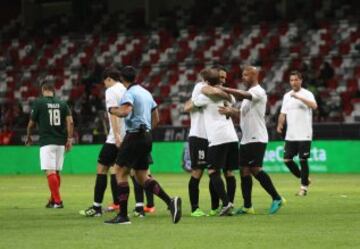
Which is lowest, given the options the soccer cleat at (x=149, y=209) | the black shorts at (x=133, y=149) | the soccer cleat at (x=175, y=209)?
the soccer cleat at (x=149, y=209)

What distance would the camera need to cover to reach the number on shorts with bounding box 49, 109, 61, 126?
19125mm

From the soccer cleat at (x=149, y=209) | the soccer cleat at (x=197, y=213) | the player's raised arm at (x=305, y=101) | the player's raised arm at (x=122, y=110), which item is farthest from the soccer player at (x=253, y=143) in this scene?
the player's raised arm at (x=305, y=101)

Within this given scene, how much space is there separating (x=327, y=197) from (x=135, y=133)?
6.82 meters

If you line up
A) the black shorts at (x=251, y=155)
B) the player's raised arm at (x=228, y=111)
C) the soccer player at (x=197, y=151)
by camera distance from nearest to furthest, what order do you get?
the player's raised arm at (x=228, y=111), the soccer player at (x=197, y=151), the black shorts at (x=251, y=155)

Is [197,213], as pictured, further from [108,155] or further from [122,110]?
[122,110]

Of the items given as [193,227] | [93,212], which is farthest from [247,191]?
[193,227]

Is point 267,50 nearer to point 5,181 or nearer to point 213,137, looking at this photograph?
point 5,181

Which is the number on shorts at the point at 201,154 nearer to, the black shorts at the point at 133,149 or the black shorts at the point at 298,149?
the black shorts at the point at 133,149

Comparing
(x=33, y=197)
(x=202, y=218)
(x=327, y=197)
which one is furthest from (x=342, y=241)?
(x=33, y=197)

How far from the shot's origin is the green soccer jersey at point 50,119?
62.7ft

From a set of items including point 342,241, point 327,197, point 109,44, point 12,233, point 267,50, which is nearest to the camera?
point 342,241

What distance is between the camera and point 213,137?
15922mm

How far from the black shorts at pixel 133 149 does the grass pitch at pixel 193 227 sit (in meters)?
0.89

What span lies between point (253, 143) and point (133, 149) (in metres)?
2.51
